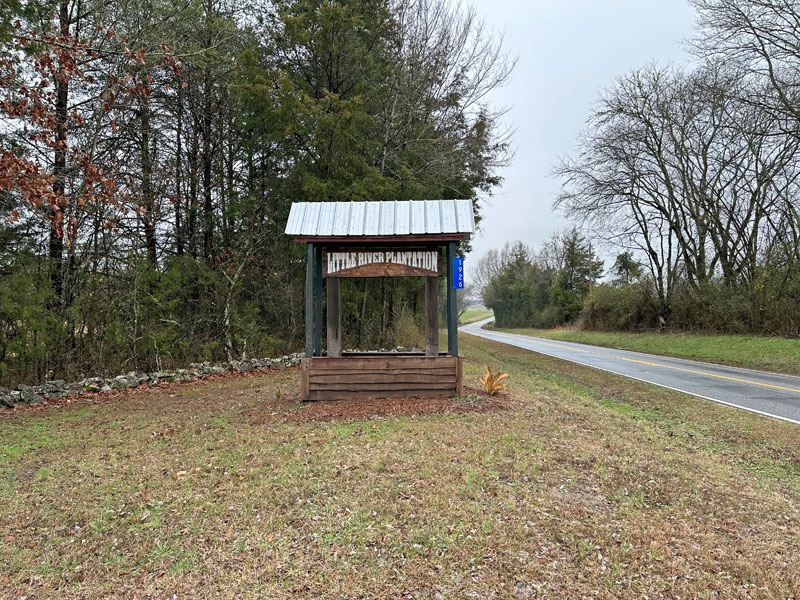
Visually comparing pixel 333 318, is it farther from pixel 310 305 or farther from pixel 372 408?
pixel 372 408

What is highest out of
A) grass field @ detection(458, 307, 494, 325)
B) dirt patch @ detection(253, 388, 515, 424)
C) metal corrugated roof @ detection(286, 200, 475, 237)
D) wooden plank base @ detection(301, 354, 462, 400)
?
metal corrugated roof @ detection(286, 200, 475, 237)

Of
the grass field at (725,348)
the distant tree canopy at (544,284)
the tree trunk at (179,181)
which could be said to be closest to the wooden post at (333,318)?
the tree trunk at (179,181)

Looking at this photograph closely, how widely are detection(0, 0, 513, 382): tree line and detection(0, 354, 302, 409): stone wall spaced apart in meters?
0.44

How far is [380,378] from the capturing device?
668cm

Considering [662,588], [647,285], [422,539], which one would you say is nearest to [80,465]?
[422,539]

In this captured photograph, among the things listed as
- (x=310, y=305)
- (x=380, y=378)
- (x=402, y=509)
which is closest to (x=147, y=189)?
(x=310, y=305)

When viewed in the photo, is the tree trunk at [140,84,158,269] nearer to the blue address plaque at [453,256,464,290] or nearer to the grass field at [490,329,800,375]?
the blue address plaque at [453,256,464,290]

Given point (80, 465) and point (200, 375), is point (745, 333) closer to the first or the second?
point (200, 375)

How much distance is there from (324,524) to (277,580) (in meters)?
0.58

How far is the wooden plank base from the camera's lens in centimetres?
668

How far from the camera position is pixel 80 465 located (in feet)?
14.3

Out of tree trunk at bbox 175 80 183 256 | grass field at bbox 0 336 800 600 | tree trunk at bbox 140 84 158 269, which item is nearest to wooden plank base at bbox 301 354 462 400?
grass field at bbox 0 336 800 600

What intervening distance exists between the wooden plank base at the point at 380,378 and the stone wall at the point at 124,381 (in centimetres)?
436

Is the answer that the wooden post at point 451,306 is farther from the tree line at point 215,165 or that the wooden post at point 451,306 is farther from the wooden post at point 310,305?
the tree line at point 215,165
